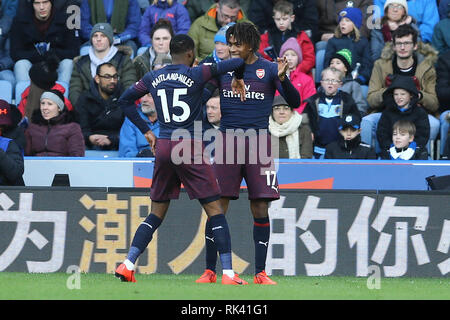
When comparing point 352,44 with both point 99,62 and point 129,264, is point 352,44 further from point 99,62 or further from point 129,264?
point 129,264

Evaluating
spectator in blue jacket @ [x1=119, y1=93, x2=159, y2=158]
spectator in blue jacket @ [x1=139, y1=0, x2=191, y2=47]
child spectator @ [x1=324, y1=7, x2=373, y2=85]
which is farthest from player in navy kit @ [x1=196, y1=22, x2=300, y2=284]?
spectator in blue jacket @ [x1=139, y1=0, x2=191, y2=47]

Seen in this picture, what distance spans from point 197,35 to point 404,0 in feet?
9.58

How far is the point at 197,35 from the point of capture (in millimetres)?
14117

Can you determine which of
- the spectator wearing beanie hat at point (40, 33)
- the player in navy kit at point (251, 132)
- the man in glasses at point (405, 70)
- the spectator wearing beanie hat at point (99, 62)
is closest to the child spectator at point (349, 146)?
the man in glasses at point (405, 70)

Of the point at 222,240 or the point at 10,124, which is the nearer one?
the point at 222,240

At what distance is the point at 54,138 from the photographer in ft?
40.7

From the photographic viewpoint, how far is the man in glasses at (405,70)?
13.2 m

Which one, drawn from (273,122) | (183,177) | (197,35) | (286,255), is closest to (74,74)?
(197,35)

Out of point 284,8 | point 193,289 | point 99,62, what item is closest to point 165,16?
point 99,62

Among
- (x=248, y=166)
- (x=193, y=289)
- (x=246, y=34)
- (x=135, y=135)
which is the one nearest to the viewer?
(x=193, y=289)

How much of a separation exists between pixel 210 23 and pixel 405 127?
329cm

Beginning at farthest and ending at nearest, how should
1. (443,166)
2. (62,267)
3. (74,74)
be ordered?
(74,74)
(443,166)
(62,267)

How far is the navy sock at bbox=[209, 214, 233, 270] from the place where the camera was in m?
8.44

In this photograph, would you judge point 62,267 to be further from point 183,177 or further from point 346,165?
point 346,165
